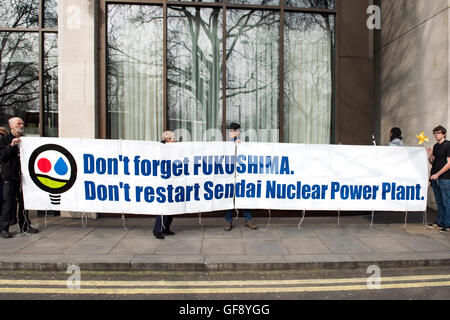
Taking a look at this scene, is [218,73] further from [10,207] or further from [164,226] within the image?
[10,207]

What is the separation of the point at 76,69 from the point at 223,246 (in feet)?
16.4

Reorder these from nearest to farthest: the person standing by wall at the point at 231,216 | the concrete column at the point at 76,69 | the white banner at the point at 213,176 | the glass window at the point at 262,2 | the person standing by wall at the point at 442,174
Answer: the white banner at the point at 213,176
the person standing by wall at the point at 442,174
the person standing by wall at the point at 231,216
the concrete column at the point at 76,69
the glass window at the point at 262,2

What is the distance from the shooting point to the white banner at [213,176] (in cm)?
600

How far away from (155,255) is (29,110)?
17.2 ft

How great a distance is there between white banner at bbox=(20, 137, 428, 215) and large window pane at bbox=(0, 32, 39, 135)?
231 centimetres

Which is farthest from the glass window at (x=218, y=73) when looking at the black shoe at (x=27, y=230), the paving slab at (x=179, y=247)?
the paving slab at (x=179, y=247)

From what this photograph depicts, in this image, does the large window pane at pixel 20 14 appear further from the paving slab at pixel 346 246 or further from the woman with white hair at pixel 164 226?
the paving slab at pixel 346 246

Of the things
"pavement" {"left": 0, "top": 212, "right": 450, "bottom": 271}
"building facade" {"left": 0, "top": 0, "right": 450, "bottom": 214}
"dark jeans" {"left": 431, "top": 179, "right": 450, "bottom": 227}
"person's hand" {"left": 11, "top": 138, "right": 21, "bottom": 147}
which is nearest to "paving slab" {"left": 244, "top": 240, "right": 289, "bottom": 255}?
"pavement" {"left": 0, "top": 212, "right": 450, "bottom": 271}

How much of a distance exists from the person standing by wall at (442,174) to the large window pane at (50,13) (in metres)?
8.49

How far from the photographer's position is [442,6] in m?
7.87

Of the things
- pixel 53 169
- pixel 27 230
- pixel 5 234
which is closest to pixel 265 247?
pixel 53 169

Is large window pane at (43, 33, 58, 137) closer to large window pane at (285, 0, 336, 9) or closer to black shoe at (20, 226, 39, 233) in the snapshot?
black shoe at (20, 226, 39, 233)

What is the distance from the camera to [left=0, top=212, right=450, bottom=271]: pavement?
464 centimetres

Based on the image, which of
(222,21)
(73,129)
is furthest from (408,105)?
(73,129)
